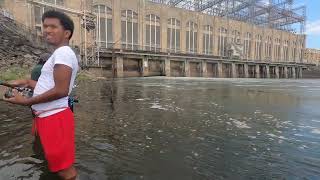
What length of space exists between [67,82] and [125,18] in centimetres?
4853

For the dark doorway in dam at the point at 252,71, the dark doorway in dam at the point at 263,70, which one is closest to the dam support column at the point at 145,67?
the dark doorway in dam at the point at 252,71

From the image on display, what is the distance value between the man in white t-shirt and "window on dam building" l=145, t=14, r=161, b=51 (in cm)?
5016

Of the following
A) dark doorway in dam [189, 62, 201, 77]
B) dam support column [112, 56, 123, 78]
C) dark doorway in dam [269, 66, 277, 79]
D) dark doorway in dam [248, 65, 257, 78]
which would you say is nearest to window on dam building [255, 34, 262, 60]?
dark doorway in dam [269, 66, 277, 79]

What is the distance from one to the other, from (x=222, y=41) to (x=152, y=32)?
18.8 meters

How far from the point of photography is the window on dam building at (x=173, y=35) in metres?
56.7

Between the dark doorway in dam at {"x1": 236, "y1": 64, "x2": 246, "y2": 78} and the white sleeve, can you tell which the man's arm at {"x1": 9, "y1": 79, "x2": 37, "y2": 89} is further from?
the dark doorway in dam at {"x1": 236, "y1": 64, "x2": 246, "y2": 78}

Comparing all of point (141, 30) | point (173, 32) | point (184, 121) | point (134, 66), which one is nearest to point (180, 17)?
point (173, 32)

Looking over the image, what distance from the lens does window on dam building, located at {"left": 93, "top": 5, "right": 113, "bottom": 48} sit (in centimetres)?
4616

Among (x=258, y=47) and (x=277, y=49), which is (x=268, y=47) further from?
(x=277, y=49)

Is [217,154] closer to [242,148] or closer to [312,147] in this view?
[242,148]

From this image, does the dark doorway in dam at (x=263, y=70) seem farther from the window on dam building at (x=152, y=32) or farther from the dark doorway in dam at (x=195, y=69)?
the window on dam building at (x=152, y=32)

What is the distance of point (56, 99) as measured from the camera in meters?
2.81

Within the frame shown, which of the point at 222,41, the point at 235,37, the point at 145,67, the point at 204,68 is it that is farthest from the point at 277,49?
the point at 145,67

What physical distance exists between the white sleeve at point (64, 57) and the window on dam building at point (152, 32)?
50.3 meters
